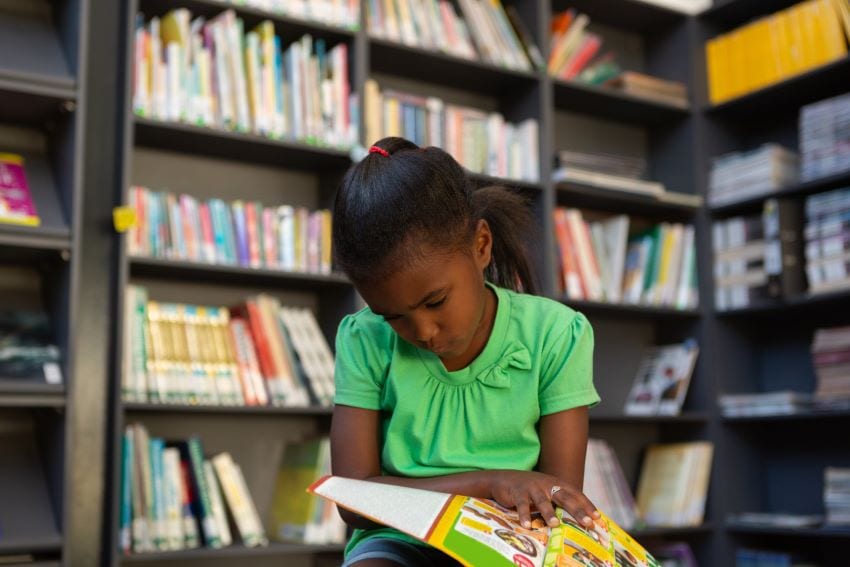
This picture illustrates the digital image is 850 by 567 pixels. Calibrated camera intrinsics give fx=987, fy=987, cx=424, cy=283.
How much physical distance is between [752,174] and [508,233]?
2.10 m

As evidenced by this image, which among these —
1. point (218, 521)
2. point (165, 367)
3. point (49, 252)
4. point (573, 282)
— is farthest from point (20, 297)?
point (573, 282)

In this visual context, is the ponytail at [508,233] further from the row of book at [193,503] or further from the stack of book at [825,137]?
the stack of book at [825,137]

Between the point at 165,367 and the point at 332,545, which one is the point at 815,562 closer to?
the point at 332,545

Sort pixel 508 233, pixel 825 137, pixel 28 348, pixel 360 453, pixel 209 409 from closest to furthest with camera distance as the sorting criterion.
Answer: pixel 360 453
pixel 508 233
pixel 28 348
pixel 209 409
pixel 825 137

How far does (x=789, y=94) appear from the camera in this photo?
3332 millimetres

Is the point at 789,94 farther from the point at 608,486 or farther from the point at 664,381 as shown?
the point at 608,486

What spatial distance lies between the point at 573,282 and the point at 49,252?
1575 millimetres

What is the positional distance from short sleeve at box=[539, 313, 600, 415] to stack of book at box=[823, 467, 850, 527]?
1977 mm

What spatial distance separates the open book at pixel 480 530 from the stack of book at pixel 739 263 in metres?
A: 2.34

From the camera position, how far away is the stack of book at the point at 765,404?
3.10 metres

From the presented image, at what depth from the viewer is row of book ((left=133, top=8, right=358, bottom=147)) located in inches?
102

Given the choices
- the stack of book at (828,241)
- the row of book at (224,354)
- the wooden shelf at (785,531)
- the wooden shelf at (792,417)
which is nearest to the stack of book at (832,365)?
the wooden shelf at (792,417)

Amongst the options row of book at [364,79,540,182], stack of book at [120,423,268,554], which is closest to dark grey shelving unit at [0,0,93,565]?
stack of book at [120,423,268,554]

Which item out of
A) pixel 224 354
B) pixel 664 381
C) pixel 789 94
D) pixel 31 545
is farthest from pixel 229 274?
pixel 789 94
